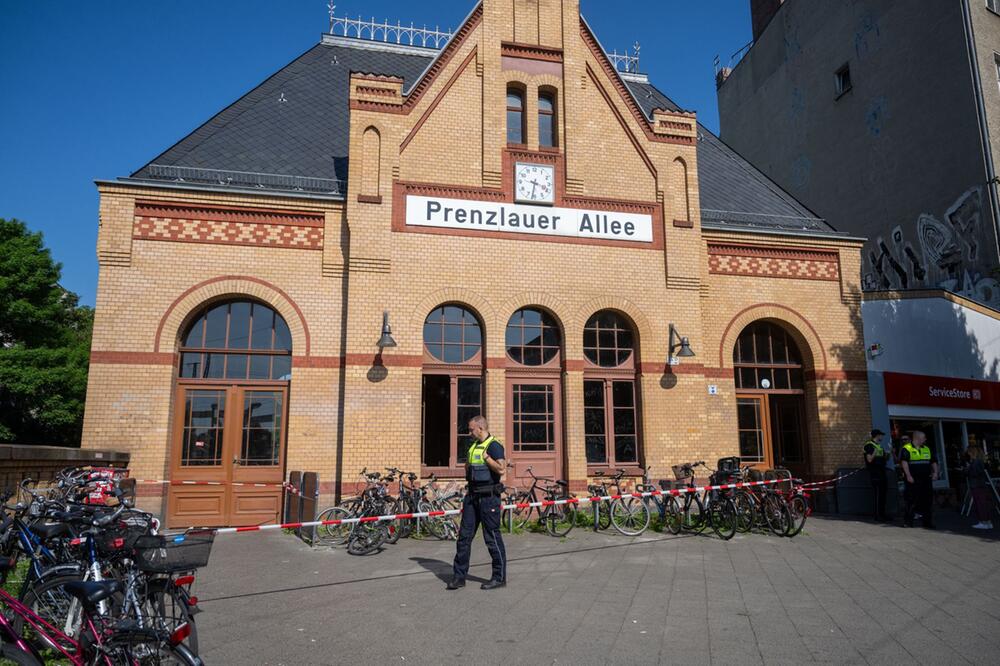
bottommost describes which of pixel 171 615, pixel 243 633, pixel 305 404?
pixel 243 633

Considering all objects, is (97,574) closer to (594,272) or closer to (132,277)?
(132,277)

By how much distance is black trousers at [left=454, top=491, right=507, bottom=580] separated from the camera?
7566 millimetres

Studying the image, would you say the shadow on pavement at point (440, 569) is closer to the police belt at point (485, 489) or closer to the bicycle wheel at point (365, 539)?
the bicycle wheel at point (365, 539)

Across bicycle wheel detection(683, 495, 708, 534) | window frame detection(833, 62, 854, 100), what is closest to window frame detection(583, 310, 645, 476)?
bicycle wheel detection(683, 495, 708, 534)

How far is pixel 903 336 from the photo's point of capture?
685 inches

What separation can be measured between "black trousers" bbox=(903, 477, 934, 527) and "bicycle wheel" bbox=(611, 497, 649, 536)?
17.3ft

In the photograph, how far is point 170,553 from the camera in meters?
4.63

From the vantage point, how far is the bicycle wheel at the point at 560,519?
11562mm

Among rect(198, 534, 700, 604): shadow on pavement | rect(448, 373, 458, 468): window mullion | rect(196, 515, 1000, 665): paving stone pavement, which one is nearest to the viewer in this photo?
rect(196, 515, 1000, 665): paving stone pavement

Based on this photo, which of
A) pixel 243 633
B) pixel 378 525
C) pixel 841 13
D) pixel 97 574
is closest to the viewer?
pixel 97 574

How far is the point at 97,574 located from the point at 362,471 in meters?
6.62

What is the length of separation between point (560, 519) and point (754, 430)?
Answer: 645 centimetres

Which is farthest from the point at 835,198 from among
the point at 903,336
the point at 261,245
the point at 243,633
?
the point at 243,633

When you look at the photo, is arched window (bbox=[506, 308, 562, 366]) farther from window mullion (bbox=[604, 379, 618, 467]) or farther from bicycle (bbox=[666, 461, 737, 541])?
bicycle (bbox=[666, 461, 737, 541])
